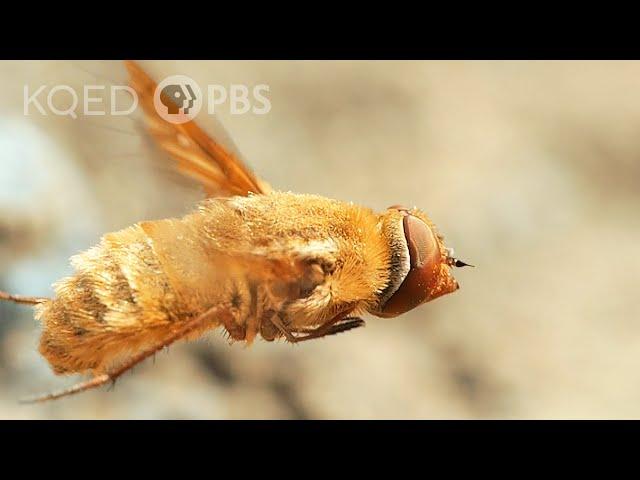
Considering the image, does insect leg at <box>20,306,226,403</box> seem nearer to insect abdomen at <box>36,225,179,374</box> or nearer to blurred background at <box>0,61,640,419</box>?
insect abdomen at <box>36,225,179,374</box>

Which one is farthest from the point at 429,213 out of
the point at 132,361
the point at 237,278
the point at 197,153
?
the point at 132,361

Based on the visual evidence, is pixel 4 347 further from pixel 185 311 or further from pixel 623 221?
pixel 623 221

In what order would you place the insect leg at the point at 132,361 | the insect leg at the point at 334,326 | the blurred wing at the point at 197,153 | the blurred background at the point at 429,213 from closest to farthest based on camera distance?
1. the insect leg at the point at 132,361
2. the insect leg at the point at 334,326
3. the blurred wing at the point at 197,153
4. the blurred background at the point at 429,213

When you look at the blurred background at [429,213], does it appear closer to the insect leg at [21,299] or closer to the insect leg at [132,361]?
the insect leg at [21,299]

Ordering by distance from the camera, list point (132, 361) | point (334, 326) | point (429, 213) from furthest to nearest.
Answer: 1. point (429, 213)
2. point (334, 326)
3. point (132, 361)

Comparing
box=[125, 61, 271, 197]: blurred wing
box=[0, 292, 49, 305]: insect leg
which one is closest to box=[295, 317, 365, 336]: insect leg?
box=[125, 61, 271, 197]: blurred wing

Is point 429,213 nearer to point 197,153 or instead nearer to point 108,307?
point 197,153

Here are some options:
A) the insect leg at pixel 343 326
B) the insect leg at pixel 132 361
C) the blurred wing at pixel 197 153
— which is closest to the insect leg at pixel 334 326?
the insect leg at pixel 343 326
